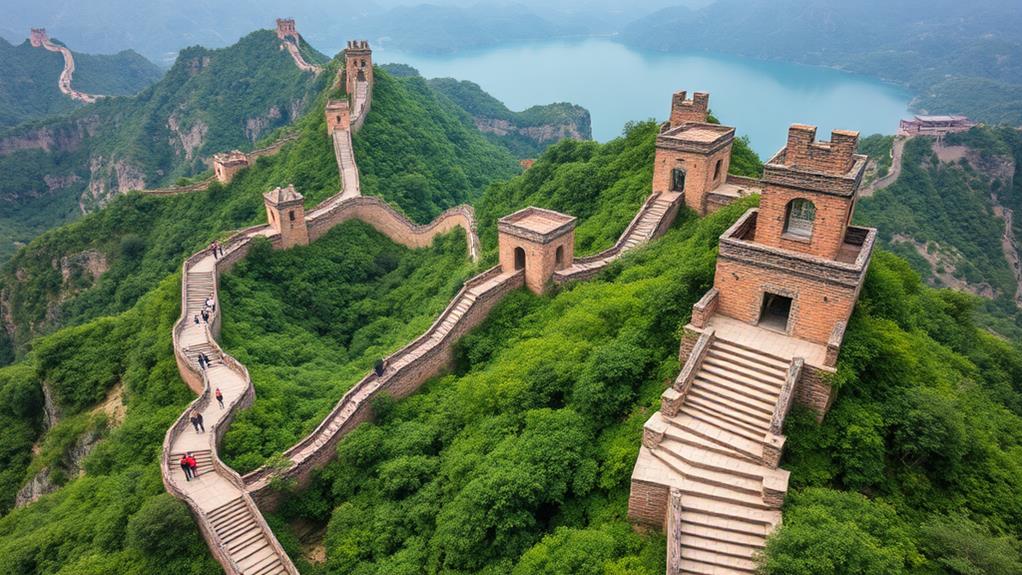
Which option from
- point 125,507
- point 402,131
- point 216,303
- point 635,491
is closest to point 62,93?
point 402,131

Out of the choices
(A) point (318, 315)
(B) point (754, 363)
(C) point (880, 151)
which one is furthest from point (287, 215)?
(C) point (880, 151)

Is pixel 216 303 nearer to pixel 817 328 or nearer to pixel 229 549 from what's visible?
pixel 229 549

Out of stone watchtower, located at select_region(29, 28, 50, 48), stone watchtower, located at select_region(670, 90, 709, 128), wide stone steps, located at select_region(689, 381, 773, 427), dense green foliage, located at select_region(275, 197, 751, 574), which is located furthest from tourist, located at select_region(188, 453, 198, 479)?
stone watchtower, located at select_region(29, 28, 50, 48)

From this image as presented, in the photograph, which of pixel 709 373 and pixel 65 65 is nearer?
pixel 709 373

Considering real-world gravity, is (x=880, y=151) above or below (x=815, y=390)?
below

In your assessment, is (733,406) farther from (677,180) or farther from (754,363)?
(677,180)
